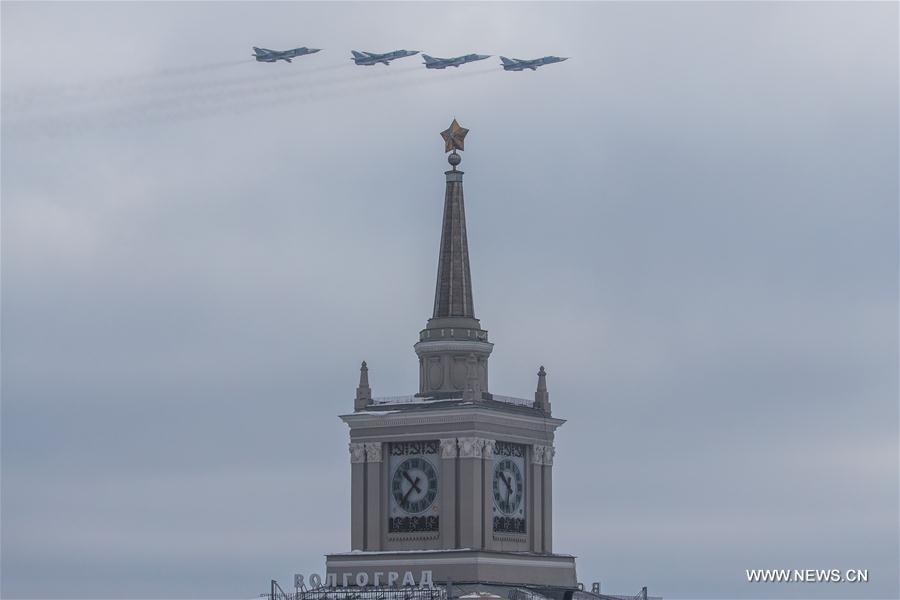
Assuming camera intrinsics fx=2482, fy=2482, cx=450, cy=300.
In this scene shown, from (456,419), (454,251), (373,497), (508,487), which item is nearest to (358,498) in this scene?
(373,497)

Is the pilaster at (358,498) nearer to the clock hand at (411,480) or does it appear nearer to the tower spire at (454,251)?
the clock hand at (411,480)

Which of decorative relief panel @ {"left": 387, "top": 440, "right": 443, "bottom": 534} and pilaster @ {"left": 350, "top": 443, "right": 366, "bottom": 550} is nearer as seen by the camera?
decorative relief panel @ {"left": 387, "top": 440, "right": 443, "bottom": 534}

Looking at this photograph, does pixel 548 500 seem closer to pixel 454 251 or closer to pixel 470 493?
pixel 470 493

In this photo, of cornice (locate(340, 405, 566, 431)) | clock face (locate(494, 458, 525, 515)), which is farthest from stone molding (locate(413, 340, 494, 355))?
clock face (locate(494, 458, 525, 515))

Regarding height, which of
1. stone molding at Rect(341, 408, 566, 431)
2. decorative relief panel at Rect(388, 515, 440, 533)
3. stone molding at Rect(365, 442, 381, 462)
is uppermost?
stone molding at Rect(341, 408, 566, 431)

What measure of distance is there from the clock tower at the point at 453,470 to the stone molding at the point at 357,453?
0.08 metres

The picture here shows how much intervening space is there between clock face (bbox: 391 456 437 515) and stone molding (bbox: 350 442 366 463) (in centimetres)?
266

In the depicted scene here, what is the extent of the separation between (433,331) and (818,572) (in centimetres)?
3420

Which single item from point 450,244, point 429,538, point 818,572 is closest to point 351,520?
point 429,538

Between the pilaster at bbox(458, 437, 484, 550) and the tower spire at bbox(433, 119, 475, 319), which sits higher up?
the tower spire at bbox(433, 119, 475, 319)

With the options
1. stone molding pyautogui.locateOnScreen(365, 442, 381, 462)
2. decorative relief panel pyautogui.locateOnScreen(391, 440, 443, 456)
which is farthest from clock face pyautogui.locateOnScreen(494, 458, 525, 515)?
stone molding pyautogui.locateOnScreen(365, 442, 381, 462)

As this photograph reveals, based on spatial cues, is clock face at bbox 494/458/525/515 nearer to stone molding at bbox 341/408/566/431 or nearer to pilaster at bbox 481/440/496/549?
pilaster at bbox 481/440/496/549

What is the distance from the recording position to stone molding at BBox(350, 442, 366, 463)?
188250 mm

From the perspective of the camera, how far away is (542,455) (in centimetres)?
19088
